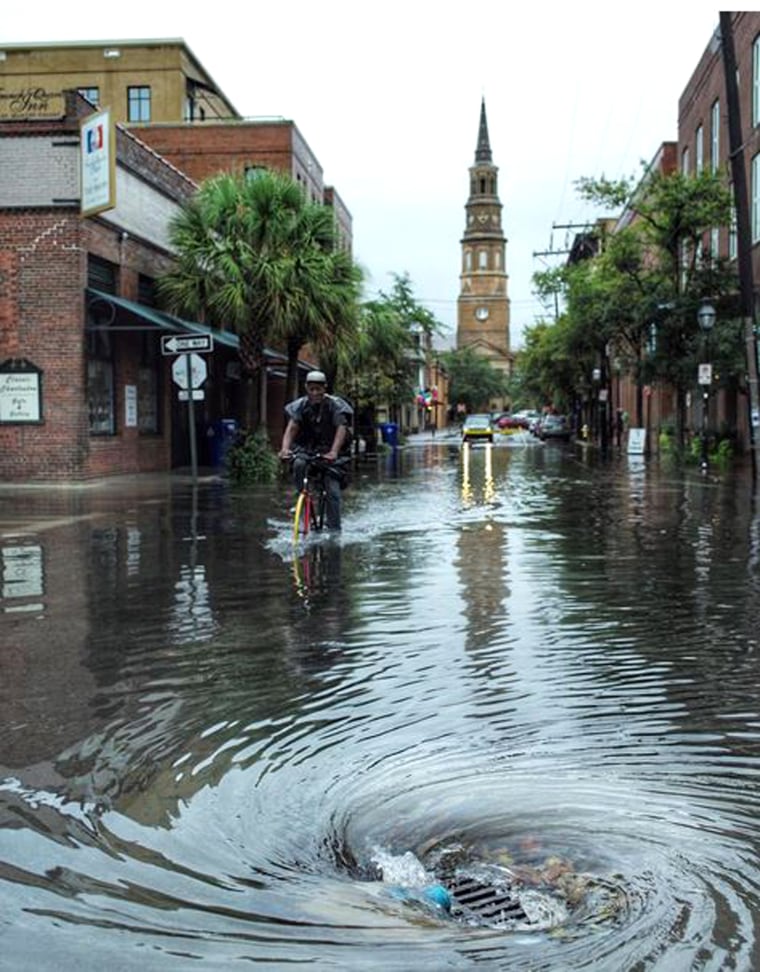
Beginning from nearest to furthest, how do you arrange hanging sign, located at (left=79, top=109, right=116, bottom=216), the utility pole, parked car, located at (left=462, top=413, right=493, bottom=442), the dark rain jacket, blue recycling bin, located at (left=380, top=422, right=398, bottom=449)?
the dark rain jacket → hanging sign, located at (left=79, top=109, right=116, bottom=216) → the utility pole → blue recycling bin, located at (left=380, top=422, right=398, bottom=449) → parked car, located at (left=462, top=413, right=493, bottom=442)

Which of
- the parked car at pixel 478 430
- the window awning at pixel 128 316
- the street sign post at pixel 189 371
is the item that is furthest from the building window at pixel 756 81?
the parked car at pixel 478 430

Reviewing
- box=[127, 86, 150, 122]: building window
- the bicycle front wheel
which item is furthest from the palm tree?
box=[127, 86, 150, 122]: building window

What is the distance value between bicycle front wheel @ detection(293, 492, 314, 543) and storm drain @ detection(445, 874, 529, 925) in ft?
27.4

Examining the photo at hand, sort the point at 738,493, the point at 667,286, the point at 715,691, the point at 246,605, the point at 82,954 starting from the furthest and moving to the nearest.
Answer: the point at 667,286
the point at 738,493
the point at 246,605
the point at 715,691
the point at 82,954

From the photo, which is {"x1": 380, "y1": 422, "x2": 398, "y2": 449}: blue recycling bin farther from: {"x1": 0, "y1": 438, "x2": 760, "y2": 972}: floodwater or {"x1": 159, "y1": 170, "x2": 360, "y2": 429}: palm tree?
{"x1": 0, "y1": 438, "x2": 760, "y2": 972}: floodwater

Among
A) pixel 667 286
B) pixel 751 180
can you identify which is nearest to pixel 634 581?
pixel 667 286

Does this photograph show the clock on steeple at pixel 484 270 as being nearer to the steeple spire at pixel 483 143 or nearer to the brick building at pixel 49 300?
the steeple spire at pixel 483 143

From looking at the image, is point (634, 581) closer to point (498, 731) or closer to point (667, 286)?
point (498, 731)

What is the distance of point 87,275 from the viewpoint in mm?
21172

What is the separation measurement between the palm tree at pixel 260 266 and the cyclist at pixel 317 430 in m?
10.8

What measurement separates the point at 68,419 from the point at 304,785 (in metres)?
17.6

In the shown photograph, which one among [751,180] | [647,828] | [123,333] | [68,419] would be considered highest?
[751,180]

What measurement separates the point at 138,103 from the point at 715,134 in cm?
2705

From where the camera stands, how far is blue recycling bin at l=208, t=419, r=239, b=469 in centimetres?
2791
